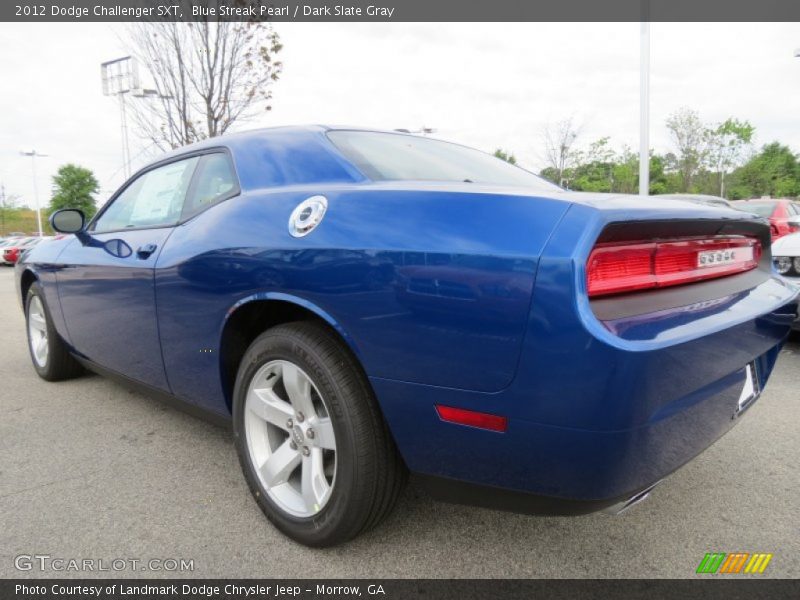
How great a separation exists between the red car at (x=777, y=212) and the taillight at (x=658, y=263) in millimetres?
6150

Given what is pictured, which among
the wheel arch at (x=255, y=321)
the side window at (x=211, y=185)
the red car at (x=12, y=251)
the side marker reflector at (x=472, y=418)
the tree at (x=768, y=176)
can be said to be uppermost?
the tree at (x=768, y=176)

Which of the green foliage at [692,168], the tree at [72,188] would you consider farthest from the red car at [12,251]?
the tree at [72,188]

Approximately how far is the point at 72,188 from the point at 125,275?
65.8 meters

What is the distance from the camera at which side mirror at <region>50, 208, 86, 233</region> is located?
10.6ft

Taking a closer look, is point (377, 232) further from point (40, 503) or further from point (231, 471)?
point (40, 503)

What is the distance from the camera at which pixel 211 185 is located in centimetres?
248

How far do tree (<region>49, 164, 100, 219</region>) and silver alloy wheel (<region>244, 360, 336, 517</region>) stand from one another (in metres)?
64.2

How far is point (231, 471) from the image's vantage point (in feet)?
8.20

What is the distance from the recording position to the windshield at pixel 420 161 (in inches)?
81.7

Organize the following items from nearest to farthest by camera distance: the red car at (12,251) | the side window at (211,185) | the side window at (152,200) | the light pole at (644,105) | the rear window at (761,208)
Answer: the side window at (211,185)
the side window at (152,200)
the rear window at (761,208)
the light pole at (644,105)
the red car at (12,251)

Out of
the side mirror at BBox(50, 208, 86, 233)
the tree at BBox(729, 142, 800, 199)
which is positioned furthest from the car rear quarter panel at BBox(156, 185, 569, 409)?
the tree at BBox(729, 142, 800, 199)

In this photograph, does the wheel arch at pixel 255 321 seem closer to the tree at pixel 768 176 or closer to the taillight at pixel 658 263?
the taillight at pixel 658 263

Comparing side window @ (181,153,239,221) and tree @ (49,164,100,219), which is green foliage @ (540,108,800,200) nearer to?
side window @ (181,153,239,221)
